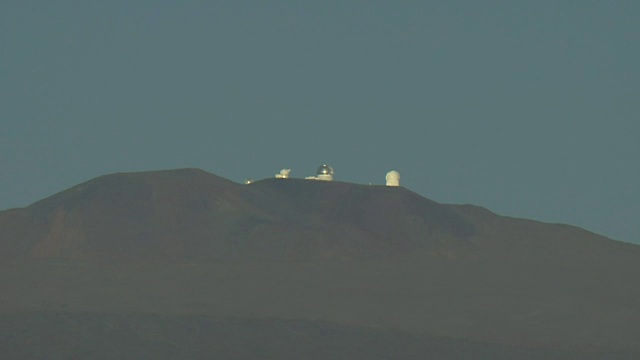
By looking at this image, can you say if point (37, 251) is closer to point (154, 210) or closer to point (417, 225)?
point (154, 210)

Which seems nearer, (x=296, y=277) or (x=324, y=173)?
(x=296, y=277)

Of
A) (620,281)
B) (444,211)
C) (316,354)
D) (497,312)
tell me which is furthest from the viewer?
(444,211)

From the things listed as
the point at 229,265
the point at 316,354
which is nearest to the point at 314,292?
the point at 229,265

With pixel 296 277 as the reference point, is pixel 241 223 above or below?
above

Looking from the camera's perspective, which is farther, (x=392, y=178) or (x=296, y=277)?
(x=392, y=178)
